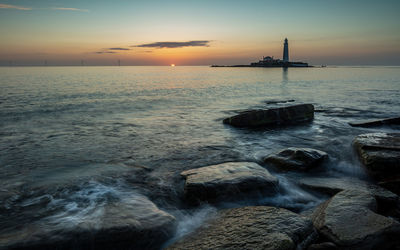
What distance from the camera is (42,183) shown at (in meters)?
6.14

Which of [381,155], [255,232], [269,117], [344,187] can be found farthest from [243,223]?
[269,117]

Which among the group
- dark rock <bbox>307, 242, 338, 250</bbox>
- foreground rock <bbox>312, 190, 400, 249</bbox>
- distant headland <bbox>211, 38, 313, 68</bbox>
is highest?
distant headland <bbox>211, 38, 313, 68</bbox>

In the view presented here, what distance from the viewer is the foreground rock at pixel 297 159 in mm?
6996

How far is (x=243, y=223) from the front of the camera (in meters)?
3.88

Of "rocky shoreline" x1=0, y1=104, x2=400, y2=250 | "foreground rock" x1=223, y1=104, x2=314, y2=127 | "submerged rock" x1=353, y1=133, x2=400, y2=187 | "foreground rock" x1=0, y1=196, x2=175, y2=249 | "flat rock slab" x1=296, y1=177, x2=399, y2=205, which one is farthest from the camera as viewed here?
"foreground rock" x1=223, y1=104, x2=314, y2=127

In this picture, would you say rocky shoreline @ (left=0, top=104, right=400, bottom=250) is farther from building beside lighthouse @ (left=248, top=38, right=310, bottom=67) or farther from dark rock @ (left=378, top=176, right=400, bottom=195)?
building beside lighthouse @ (left=248, top=38, right=310, bottom=67)

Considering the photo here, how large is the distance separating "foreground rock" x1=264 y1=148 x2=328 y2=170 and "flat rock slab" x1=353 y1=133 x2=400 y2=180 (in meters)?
1.09

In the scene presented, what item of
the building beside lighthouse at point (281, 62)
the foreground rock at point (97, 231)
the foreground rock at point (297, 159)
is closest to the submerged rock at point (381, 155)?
the foreground rock at point (297, 159)

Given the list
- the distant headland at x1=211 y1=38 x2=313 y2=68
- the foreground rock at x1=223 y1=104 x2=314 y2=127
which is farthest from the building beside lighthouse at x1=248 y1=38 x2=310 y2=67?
the foreground rock at x1=223 y1=104 x2=314 y2=127

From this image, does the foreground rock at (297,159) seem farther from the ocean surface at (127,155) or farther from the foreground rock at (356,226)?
the foreground rock at (356,226)

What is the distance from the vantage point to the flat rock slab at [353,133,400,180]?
6.19m

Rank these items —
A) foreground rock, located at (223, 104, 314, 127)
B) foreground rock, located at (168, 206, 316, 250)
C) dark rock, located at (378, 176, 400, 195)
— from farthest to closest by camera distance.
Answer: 1. foreground rock, located at (223, 104, 314, 127)
2. dark rock, located at (378, 176, 400, 195)
3. foreground rock, located at (168, 206, 316, 250)

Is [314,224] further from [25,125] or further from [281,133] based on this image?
[25,125]

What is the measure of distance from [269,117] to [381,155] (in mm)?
6721
